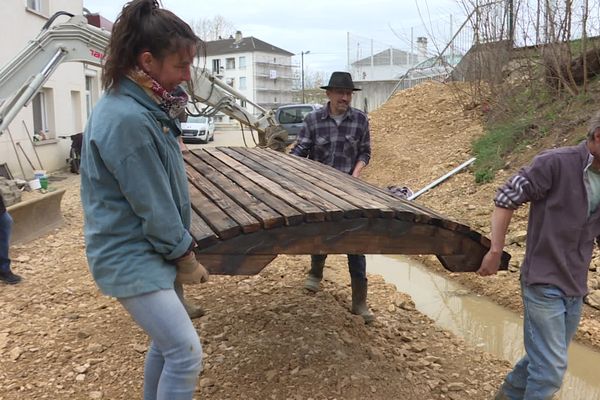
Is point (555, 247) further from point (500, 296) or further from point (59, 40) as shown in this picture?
point (59, 40)

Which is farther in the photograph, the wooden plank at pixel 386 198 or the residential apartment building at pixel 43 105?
the residential apartment building at pixel 43 105

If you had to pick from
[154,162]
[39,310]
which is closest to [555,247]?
[154,162]

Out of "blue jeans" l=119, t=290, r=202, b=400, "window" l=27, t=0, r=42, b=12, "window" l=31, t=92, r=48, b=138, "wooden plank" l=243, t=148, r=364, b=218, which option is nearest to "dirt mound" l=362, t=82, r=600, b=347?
"wooden plank" l=243, t=148, r=364, b=218

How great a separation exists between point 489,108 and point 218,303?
32.4 ft

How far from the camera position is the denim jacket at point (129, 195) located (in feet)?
6.38

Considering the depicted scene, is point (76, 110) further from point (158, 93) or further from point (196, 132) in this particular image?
point (158, 93)

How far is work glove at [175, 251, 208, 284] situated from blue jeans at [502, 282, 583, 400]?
1.61 m

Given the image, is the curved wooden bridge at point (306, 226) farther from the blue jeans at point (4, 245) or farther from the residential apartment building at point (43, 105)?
the residential apartment building at point (43, 105)

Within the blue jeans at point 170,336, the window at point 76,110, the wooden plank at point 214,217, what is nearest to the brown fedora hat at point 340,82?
the wooden plank at point 214,217

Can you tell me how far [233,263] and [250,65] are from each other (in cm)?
7940

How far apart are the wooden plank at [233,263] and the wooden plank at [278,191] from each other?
28 centimetres

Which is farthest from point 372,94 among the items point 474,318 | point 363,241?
point 363,241

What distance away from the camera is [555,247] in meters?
2.72

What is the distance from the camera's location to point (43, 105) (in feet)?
49.2
